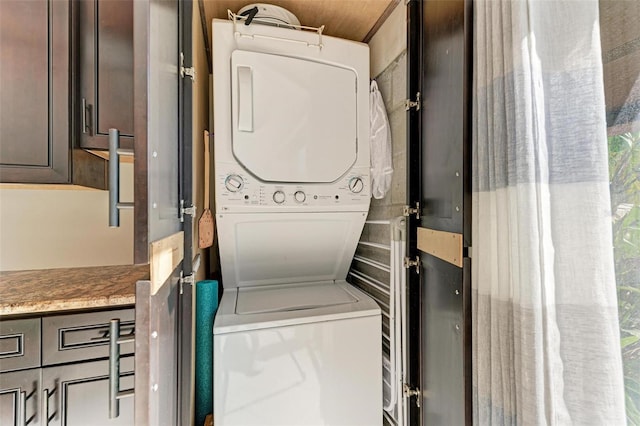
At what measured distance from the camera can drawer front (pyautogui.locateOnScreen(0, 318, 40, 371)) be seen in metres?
0.99

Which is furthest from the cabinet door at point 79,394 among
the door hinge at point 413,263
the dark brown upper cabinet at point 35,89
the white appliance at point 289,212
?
the door hinge at point 413,263

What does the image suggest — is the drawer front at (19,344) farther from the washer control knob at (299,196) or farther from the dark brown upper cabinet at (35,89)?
the washer control knob at (299,196)

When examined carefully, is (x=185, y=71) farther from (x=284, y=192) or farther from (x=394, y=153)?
(x=394, y=153)

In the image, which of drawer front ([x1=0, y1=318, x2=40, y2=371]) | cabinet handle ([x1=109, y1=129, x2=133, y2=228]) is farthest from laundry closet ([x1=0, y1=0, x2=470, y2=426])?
drawer front ([x1=0, y1=318, x2=40, y2=371])

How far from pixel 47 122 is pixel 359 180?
1574 mm

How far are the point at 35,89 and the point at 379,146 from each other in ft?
5.73

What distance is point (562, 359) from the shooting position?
0.80 metres

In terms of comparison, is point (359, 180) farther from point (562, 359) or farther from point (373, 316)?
point (562, 359)

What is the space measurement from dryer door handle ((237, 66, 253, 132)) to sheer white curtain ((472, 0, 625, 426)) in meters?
1.16

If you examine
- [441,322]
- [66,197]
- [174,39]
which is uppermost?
[174,39]

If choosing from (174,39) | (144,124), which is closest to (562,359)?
(144,124)

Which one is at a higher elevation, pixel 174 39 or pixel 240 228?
pixel 174 39

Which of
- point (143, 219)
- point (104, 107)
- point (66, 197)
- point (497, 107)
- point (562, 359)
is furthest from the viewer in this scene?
point (66, 197)

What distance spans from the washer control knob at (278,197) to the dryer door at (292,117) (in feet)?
0.26
